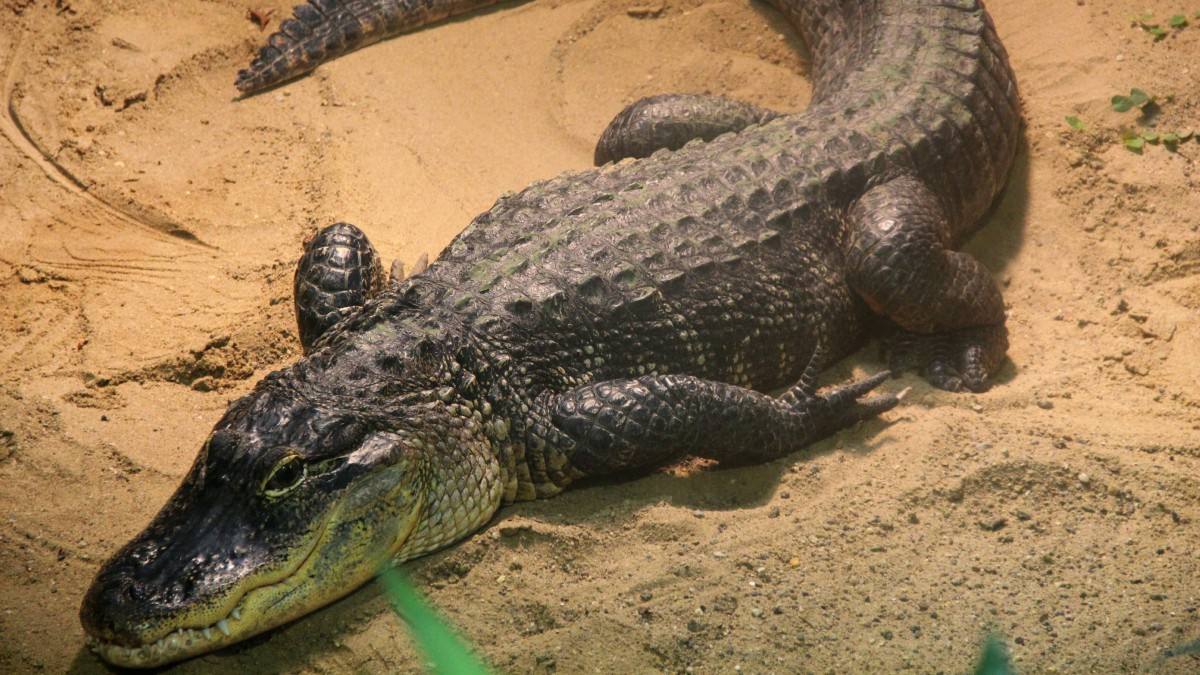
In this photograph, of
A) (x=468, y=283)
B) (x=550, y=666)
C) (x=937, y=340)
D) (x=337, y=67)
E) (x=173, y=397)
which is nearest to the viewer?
(x=550, y=666)

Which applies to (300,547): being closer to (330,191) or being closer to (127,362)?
(127,362)

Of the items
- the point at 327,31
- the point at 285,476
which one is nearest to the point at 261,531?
the point at 285,476

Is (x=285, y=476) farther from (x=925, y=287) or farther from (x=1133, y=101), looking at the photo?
(x=1133, y=101)

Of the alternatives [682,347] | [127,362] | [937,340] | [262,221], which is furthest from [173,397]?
[937,340]

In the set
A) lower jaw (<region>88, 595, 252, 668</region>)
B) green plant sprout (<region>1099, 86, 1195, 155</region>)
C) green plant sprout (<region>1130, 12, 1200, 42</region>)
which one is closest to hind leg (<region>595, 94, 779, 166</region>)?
green plant sprout (<region>1099, 86, 1195, 155</region>)

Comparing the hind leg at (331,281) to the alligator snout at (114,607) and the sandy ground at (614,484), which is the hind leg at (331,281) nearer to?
the sandy ground at (614,484)

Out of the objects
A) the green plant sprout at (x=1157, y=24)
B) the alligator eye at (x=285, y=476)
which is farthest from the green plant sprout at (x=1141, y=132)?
the alligator eye at (x=285, y=476)

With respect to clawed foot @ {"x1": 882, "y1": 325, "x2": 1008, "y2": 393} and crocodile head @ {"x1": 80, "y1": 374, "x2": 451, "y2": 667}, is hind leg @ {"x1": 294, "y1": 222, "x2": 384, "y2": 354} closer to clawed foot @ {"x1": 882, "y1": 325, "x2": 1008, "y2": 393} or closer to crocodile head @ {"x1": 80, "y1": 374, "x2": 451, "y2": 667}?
crocodile head @ {"x1": 80, "y1": 374, "x2": 451, "y2": 667}
